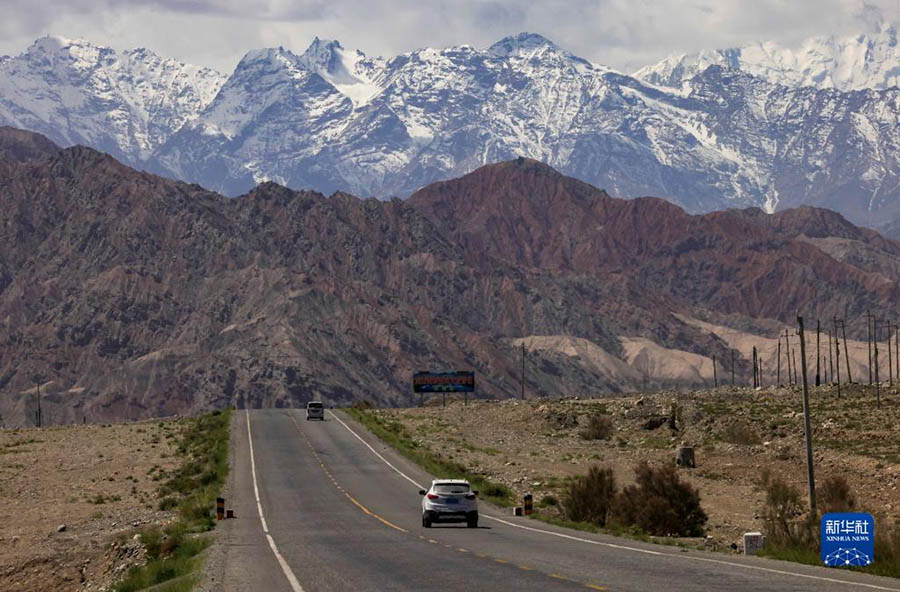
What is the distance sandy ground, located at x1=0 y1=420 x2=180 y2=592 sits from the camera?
49.0 m

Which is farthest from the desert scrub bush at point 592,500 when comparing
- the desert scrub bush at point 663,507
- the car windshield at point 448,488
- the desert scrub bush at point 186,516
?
the desert scrub bush at point 186,516

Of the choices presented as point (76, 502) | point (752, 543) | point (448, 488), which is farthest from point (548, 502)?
point (752, 543)

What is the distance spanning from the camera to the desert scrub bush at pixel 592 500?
55.2 meters

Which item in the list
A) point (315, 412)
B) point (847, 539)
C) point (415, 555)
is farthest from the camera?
point (315, 412)

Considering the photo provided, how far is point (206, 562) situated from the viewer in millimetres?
39469

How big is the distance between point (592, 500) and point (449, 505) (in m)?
6.57

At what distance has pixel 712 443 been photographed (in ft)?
303

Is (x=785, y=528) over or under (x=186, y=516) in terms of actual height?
over

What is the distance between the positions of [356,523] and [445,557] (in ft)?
48.4

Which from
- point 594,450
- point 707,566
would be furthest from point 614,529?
point 594,450

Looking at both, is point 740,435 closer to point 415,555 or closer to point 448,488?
point 448,488

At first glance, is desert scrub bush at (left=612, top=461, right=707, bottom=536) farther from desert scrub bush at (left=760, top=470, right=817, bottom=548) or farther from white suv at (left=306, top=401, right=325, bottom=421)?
white suv at (left=306, top=401, right=325, bottom=421)

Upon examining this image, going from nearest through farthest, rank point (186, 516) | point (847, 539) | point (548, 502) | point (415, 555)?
point (847, 539), point (415, 555), point (186, 516), point (548, 502)

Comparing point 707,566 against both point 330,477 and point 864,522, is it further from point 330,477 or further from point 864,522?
point 330,477
